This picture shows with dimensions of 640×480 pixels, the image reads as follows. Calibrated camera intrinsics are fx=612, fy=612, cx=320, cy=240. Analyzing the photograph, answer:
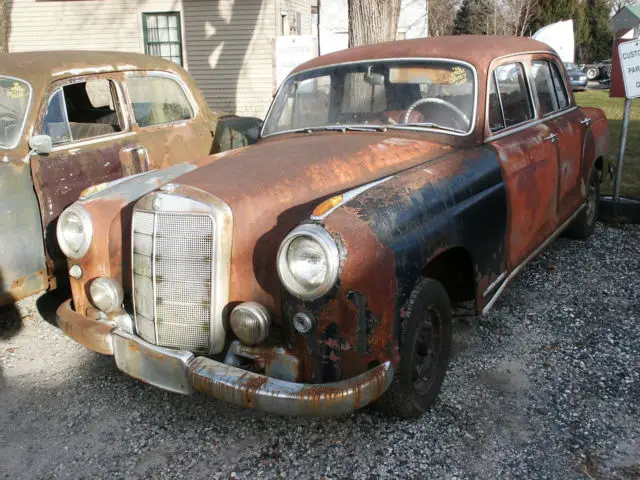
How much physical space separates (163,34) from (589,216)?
11.8 metres

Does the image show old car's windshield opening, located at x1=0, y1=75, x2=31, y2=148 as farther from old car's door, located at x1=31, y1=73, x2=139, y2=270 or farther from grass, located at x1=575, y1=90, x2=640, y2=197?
grass, located at x1=575, y1=90, x2=640, y2=197

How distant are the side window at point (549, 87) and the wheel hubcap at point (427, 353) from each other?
2.31 meters

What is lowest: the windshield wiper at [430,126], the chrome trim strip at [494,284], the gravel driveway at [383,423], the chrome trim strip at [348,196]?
the gravel driveway at [383,423]

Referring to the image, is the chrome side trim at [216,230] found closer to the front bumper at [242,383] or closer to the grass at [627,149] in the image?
the front bumper at [242,383]

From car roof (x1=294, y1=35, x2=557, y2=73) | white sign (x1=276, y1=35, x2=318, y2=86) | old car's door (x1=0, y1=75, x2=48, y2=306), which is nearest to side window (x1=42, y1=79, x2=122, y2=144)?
old car's door (x1=0, y1=75, x2=48, y2=306)

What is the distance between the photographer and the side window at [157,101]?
5.37m

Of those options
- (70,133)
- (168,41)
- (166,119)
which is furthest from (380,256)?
(168,41)

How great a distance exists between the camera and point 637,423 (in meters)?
3.08

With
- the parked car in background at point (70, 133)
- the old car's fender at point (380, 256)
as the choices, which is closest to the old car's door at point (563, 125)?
the old car's fender at point (380, 256)

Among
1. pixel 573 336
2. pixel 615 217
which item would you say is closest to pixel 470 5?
pixel 615 217

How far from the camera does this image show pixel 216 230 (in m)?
2.74

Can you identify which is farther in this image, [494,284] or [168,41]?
[168,41]

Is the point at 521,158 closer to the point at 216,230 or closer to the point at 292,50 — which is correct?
the point at 216,230

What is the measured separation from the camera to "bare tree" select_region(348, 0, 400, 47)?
7.39 meters
